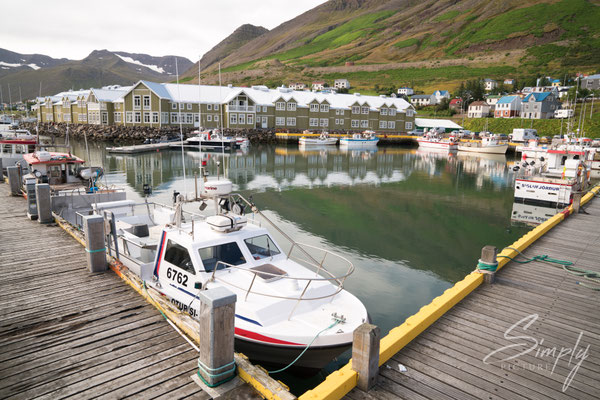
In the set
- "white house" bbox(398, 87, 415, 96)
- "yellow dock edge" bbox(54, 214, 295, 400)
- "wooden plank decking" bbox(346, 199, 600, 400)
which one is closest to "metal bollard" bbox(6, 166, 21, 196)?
"yellow dock edge" bbox(54, 214, 295, 400)

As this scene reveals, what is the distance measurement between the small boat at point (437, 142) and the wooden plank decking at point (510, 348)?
73143mm

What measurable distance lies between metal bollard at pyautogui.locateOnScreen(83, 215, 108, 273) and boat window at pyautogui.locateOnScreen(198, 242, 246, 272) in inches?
105

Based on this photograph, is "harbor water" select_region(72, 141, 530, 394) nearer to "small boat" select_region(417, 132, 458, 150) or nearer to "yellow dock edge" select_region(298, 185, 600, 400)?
"yellow dock edge" select_region(298, 185, 600, 400)

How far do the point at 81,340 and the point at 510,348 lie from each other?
7507 millimetres

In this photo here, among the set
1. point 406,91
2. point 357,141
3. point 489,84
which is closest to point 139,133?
point 357,141

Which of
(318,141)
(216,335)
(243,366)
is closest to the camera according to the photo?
(216,335)

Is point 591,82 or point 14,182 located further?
point 591,82

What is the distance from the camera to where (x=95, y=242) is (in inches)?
385

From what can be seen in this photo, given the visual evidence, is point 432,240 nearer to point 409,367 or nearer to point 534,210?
point 534,210

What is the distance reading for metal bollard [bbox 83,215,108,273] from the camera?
955 centimetres

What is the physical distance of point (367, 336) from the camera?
17.8 ft

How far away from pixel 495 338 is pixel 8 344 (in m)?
8.62

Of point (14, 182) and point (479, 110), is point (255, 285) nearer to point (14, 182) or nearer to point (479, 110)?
point (14, 182)

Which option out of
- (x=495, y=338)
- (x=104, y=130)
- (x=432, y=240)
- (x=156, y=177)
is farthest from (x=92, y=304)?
(x=104, y=130)
